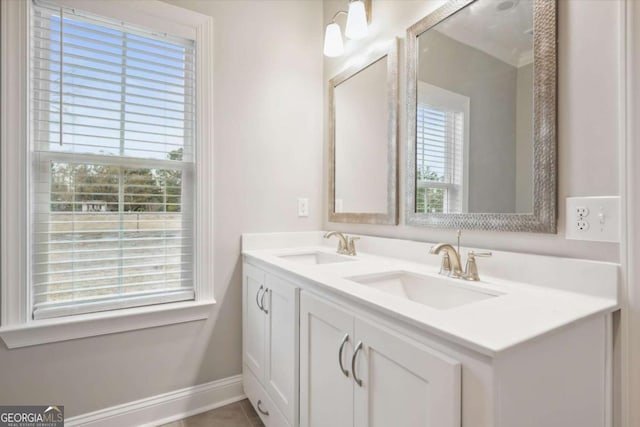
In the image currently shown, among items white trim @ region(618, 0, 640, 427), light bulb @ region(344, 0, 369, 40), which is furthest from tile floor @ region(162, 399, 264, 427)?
light bulb @ region(344, 0, 369, 40)

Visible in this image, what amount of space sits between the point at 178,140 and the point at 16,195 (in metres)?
0.70

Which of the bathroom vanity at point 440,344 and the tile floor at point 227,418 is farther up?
the bathroom vanity at point 440,344

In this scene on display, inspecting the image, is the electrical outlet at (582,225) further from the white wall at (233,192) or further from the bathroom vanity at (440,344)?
the white wall at (233,192)

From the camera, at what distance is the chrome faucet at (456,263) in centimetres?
107

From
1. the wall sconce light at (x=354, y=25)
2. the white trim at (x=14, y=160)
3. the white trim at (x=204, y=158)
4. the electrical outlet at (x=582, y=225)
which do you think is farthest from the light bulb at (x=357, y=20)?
the white trim at (x=14, y=160)

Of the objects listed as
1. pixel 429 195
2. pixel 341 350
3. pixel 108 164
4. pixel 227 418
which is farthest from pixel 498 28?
pixel 227 418

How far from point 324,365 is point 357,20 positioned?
1.59 metres

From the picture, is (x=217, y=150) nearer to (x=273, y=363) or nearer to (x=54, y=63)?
(x=54, y=63)

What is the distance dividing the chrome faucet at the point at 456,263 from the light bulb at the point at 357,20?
3.82 feet

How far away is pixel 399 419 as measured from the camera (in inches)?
28.7

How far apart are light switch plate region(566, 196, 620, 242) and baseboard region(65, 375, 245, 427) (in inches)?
68.8

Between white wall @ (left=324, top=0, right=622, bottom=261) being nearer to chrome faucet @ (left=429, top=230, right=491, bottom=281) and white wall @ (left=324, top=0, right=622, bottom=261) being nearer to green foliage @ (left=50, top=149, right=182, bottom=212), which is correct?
chrome faucet @ (left=429, top=230, right=491, bottom=281)

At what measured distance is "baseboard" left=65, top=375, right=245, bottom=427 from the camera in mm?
1477

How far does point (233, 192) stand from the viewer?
69.8 inches
